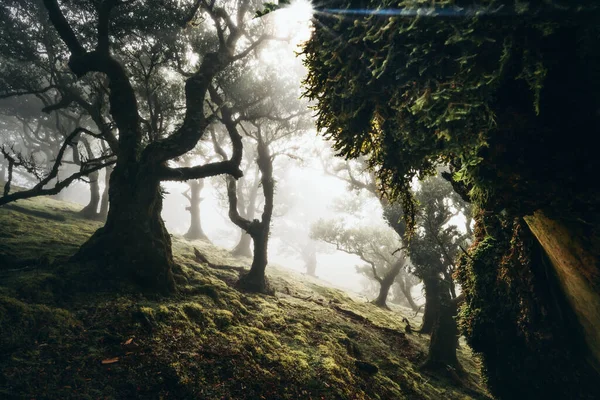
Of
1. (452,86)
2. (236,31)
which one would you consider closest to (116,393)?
(452,86)

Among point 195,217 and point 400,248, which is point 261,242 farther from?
point 195,217

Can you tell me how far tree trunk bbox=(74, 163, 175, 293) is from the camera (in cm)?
710

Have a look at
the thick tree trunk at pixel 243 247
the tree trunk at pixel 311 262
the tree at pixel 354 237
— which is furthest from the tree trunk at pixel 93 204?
the tree trunk at pixel 311 262

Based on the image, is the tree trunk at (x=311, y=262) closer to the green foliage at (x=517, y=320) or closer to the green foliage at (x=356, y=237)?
the green foliage at (x=356, y=237)

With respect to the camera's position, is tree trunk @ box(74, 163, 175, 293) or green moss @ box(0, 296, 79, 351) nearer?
green moss @ box(0, 296, 79, 351)

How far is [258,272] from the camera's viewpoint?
11.7 meters

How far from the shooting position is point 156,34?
11992mm

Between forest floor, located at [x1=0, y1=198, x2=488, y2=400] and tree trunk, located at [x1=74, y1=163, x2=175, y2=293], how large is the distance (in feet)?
2.09

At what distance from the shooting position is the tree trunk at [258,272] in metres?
11.3

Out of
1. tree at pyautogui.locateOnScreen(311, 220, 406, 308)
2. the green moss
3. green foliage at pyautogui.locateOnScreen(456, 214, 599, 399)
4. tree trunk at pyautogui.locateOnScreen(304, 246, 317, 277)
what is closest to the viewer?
green foliage at pyautogui.locateOnScreen(456, 214, 599, 399)

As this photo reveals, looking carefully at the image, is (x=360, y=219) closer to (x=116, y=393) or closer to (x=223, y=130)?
(x=223, y=130)

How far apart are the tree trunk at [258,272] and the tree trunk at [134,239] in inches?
162

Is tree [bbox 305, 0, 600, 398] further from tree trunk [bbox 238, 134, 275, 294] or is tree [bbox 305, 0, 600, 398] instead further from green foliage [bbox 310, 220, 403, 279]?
green foliage [bbox 310, 220, 403, 279]

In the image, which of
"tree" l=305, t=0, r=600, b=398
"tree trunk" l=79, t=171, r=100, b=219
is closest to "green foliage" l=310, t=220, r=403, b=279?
"tree trunk" l=79, t=171, r=100, b=219
